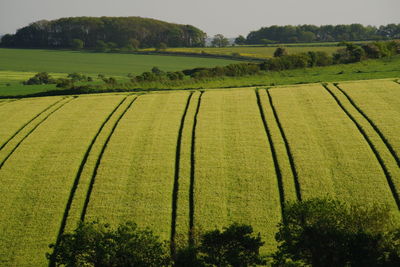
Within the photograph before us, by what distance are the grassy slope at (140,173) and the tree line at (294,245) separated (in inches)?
280

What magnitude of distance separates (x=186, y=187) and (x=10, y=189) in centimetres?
1622

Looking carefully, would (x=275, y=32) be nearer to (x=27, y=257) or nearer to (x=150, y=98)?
(x=150, y=98)

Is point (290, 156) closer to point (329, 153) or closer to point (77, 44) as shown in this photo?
point (329, 153)

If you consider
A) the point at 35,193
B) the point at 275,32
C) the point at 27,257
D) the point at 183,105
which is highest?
the point at 275,32

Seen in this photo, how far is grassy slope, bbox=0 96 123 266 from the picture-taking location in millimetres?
29797

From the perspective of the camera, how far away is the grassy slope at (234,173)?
31.2m

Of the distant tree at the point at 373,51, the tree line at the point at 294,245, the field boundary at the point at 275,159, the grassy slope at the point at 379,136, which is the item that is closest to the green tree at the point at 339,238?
the tree line at the point at 294,245

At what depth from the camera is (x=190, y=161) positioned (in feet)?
128

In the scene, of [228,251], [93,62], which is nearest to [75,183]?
[228,251]

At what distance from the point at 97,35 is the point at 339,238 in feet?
587

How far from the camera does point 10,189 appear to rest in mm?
35844

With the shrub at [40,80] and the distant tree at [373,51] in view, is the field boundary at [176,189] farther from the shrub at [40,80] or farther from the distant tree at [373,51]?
the distant tree at [373,51]

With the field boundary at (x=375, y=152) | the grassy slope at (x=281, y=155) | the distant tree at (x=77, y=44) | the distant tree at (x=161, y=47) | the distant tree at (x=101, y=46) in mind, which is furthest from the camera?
the distant tree at (x=77, y=44)

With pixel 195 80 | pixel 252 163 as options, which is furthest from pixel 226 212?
pixel 195 80
